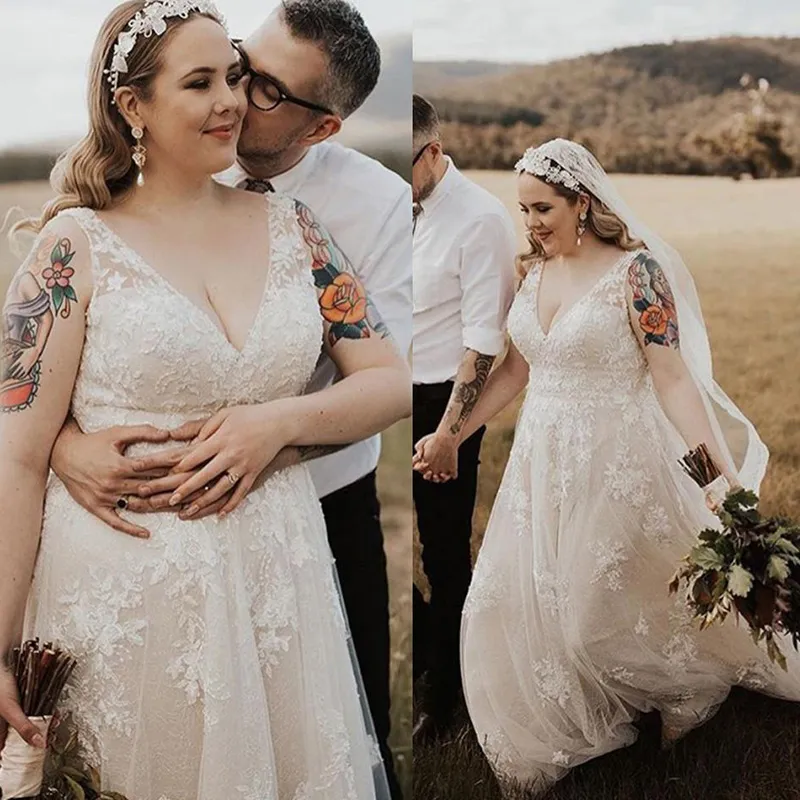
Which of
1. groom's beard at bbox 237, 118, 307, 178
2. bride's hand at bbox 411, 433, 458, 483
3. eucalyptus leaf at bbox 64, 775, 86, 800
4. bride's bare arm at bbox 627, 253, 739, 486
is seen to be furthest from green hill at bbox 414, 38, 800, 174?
eucalyptus leaf at bbox 64, 775, 86, 800

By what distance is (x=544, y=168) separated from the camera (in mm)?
2254

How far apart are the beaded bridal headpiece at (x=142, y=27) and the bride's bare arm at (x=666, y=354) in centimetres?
95

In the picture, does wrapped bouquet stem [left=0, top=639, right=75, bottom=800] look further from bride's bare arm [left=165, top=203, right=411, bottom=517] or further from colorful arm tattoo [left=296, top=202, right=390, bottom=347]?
colorful arm tattoo [left=296, top=202, right=390, bottom=347]

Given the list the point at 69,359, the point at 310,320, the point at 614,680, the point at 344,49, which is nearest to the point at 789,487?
the point at 614,680

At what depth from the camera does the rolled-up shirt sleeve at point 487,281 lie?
7.41 feet

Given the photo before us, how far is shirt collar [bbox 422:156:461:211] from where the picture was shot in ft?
7.50

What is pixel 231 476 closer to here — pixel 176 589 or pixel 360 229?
pixel 176 589

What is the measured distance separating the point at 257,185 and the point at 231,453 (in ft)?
1.72

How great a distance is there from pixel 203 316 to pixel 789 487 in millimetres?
1210

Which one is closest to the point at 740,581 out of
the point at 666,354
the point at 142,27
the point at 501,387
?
the point at 666,354

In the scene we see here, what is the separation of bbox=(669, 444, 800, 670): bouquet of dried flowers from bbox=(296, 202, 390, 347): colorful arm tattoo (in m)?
0.69

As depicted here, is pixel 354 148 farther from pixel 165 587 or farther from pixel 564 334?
pixel 165 587

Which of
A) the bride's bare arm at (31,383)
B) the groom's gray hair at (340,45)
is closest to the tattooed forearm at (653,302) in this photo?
the groom's gray hair at (340,45)

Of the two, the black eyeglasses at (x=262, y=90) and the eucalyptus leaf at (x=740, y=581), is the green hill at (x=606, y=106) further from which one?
the eucalyptus leaf at (x=740, y=581)
